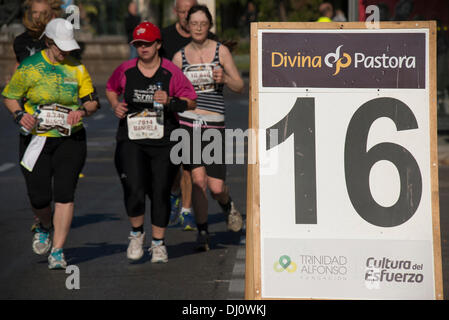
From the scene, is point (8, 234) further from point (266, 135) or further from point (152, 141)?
→ point (266, 135)

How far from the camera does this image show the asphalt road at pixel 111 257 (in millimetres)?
7254

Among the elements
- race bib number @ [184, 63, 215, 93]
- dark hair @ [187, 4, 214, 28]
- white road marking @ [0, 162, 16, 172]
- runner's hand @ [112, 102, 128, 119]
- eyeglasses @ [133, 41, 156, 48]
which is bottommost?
white road marking @ [0, 162, 16, 172]

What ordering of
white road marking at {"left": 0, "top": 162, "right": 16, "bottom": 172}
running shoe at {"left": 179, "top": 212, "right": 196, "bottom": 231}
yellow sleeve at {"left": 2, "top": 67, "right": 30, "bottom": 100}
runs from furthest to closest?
white road marking at {"left": 0, "top": 162, "right": 16, "bottom": 172}, running shoe at {"left": 179, "top": 212, "right": 196, "bottom": 231}, yellow sleeve at {"left": 2, "top": 67, "right": 30, "bottom": 100}

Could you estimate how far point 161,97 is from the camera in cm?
791

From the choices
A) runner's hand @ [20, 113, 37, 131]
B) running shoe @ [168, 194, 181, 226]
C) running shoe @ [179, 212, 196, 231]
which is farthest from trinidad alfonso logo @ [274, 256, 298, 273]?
running shoe @ [168, 194, 181, 226]

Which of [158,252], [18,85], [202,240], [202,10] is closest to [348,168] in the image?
[158,252]

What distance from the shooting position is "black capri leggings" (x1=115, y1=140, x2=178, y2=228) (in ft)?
26.2

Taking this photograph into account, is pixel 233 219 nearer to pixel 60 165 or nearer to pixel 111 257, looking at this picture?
pixel 111 257

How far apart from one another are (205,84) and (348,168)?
133 inches

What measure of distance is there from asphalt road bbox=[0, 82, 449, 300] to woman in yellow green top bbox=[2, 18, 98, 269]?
17.1 inches

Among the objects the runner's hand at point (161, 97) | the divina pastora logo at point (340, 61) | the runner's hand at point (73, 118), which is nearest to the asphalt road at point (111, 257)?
the runner's hand at point (73, 118)

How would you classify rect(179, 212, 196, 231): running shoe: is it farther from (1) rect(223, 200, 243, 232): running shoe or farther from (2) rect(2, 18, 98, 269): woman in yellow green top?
(2) rect(2, 18, 98, 269): woman in yellow green top

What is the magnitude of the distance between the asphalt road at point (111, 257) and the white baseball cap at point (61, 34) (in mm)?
1730
